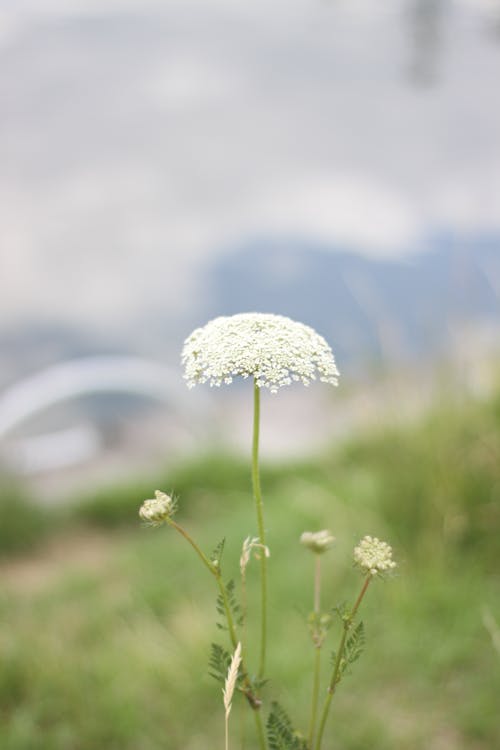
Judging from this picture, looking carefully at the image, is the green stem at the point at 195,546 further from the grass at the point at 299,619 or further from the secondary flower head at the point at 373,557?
the grass at the point at 299,619

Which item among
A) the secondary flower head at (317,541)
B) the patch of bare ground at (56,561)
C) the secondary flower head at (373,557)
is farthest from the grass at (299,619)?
the secondary flower head at (373,557)

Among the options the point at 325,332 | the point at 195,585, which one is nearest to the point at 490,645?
the point at 195,585

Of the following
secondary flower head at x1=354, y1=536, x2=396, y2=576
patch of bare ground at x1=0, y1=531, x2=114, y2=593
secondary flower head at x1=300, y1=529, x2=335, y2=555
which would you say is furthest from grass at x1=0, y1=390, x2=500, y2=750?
secondary flower head at x1=354, y1=536, x2=396, y2=576

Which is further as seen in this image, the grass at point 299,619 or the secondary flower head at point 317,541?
the grass at point 299,619

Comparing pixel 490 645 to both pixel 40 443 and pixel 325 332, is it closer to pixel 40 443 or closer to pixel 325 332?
pixel 40 443

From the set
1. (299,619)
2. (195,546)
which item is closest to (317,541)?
(195,546)

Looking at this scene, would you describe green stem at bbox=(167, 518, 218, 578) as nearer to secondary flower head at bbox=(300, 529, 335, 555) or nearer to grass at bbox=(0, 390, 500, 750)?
secondary flower head at bbox=(300, 529, 335, 555)

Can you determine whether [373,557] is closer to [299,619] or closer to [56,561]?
[299,619]
